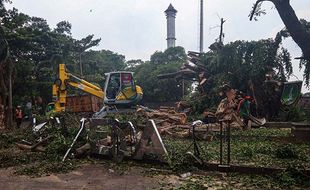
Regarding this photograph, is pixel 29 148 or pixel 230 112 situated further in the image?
pixel 230 112

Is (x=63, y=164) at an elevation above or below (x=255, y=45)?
below

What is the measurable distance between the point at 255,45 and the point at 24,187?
581 inches

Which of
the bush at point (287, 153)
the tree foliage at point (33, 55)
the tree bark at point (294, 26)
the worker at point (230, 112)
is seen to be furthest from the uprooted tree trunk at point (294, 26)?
the tree foliage at point (33, 55)

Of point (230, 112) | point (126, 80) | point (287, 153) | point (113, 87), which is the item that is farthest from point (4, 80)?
point (287, 153)

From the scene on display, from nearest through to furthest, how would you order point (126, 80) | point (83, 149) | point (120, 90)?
1. point (83, 149)
2. point (120, 90)
3. point (126, 80)

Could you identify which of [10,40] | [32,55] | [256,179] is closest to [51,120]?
[256,179]

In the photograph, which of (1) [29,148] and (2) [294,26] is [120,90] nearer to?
(1) [29,148]

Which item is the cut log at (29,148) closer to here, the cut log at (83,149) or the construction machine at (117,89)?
the cut log at (83,149)

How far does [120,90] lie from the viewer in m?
18.2

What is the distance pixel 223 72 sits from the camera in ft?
62.2

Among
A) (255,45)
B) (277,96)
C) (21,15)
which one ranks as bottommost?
(277,96)

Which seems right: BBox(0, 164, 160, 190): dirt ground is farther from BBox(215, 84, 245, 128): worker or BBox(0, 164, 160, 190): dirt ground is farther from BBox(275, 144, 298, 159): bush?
BBox(215, 84, 245, 128): worker

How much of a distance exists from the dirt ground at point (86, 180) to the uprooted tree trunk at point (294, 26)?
4.23 metres

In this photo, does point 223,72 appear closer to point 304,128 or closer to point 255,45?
point 255,45
